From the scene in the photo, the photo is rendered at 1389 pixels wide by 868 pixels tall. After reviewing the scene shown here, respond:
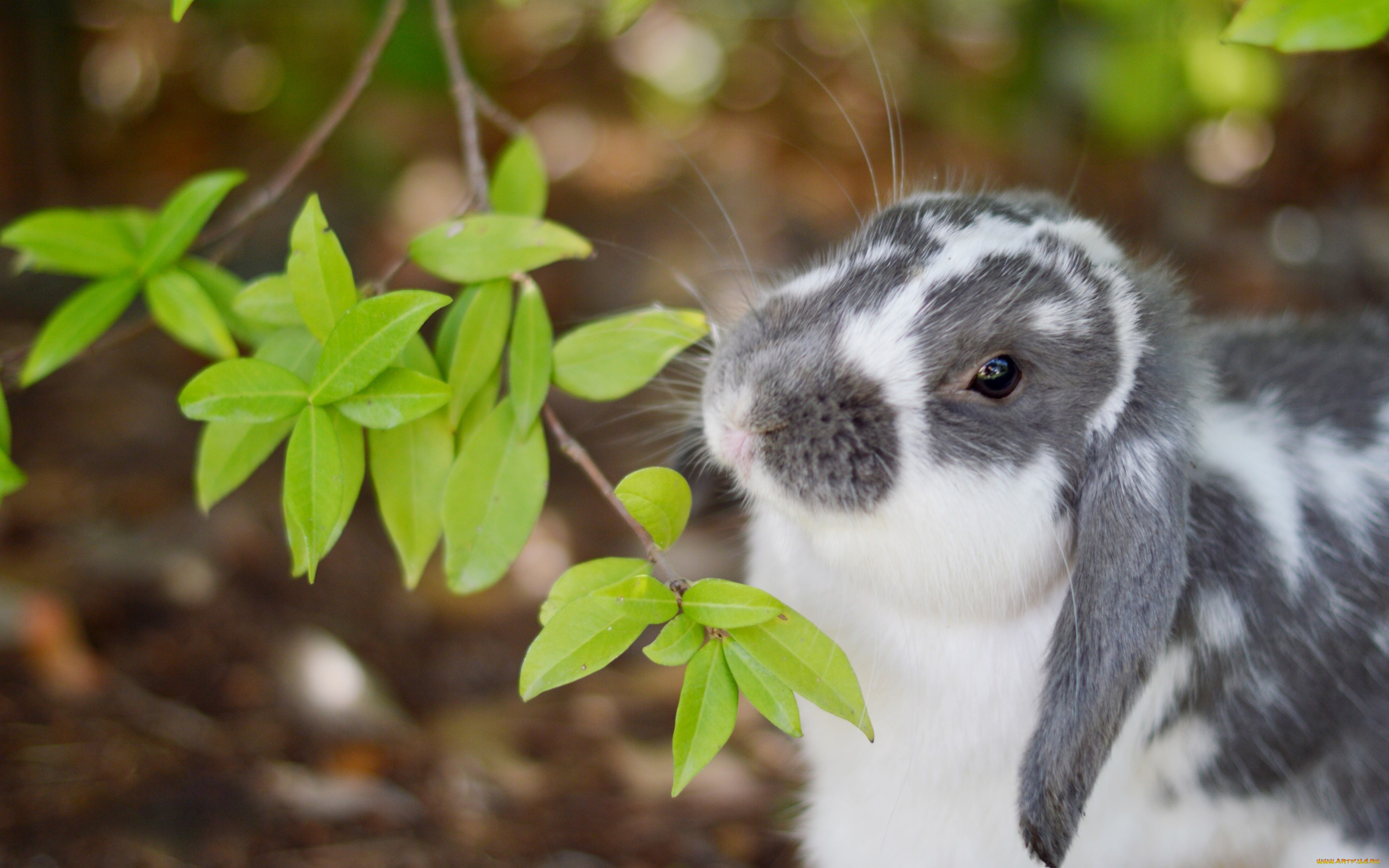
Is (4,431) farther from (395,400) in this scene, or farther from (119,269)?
(395,400)

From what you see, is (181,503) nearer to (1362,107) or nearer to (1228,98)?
(1228,98)

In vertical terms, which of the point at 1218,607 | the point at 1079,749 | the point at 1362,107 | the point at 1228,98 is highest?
the point at 1362,107

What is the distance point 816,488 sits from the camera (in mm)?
1743

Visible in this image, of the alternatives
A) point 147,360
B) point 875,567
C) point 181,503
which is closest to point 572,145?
point 147,360

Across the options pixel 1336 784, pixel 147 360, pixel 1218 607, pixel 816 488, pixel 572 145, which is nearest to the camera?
pixel 816 488

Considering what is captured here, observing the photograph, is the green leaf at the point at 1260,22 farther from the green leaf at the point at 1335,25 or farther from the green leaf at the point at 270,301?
the green leaf at the point at 270,301

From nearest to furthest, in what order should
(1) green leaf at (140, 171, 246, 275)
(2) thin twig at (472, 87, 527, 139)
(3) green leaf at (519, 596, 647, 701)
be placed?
(3) green leaf at (519, 596, 647, 701), (1) green leaf at (140, 171, 246, 275), (2) thin twig at (472, 87, 527, 139)

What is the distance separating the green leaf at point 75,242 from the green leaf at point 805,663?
1397mm

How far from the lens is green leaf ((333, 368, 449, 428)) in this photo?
1.67 metres

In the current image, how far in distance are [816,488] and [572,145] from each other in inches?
154

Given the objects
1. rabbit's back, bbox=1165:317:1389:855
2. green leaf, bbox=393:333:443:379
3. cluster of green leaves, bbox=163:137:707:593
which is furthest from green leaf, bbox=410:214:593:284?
rabbit's back, bbox=1165:317:1389:855

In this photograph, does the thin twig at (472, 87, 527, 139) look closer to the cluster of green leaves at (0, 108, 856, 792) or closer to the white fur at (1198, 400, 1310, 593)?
the cluster of green leaves at (0, 108, 856, 792)

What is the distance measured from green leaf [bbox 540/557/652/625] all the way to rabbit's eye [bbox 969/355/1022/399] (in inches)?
24.8

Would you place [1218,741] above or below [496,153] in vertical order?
below
